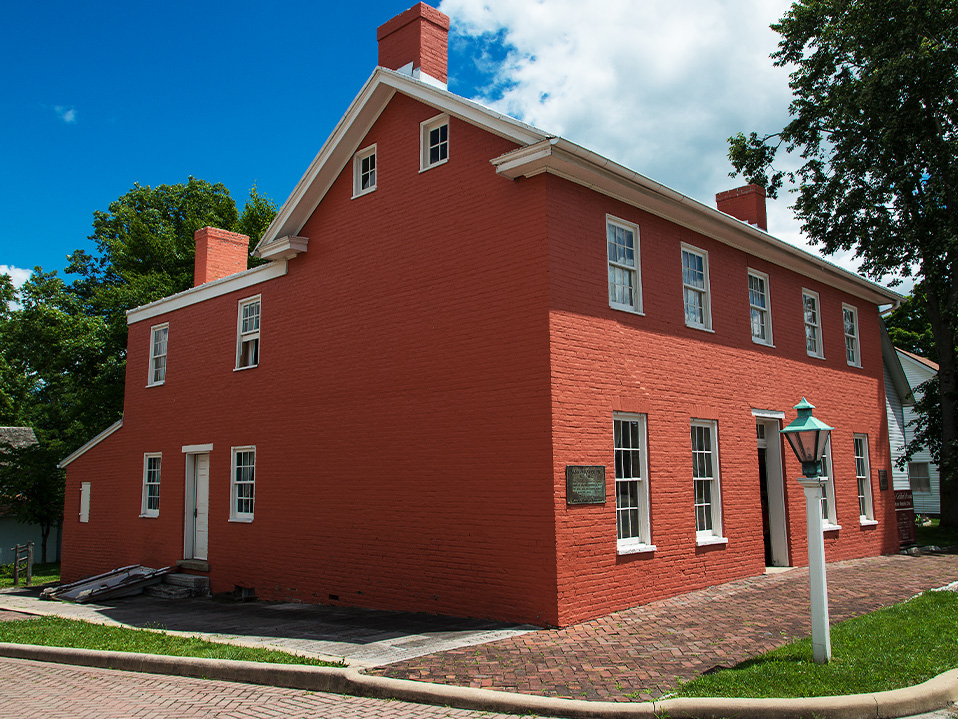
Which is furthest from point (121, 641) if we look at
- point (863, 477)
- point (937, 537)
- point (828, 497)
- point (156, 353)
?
point (937, 537)

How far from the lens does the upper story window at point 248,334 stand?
16.5 meters

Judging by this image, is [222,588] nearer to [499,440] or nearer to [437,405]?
[437,405]

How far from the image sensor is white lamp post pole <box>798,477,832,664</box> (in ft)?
24.1

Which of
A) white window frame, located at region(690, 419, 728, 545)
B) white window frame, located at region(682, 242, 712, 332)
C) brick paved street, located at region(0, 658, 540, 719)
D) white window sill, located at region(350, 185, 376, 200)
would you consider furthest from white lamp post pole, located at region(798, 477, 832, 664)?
white window sill, located at region(350, 185, 376, 200)

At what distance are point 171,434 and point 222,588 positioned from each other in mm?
4246

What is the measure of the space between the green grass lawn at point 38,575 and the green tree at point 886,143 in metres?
25.7

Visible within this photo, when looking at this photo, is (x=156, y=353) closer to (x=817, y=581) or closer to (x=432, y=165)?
(x=432, y=165)

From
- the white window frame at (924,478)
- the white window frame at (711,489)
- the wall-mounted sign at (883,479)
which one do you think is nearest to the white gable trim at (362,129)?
the white window frame at (711,489)

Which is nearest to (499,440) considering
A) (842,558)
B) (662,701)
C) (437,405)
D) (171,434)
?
(437,405)

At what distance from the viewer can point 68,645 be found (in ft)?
34.8

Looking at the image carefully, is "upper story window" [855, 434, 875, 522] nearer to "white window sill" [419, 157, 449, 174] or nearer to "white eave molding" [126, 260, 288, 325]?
"white window sill" [419, 157, 449, 174]

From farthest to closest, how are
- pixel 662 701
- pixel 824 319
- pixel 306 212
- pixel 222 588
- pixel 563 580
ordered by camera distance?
pixel 824 319
pixel 222 588
pixel 306 212
pixel 563 580
pixel 662 701

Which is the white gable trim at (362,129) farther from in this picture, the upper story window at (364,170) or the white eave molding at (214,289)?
the white eave molding at (214,289)

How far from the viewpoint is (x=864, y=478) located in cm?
1791
